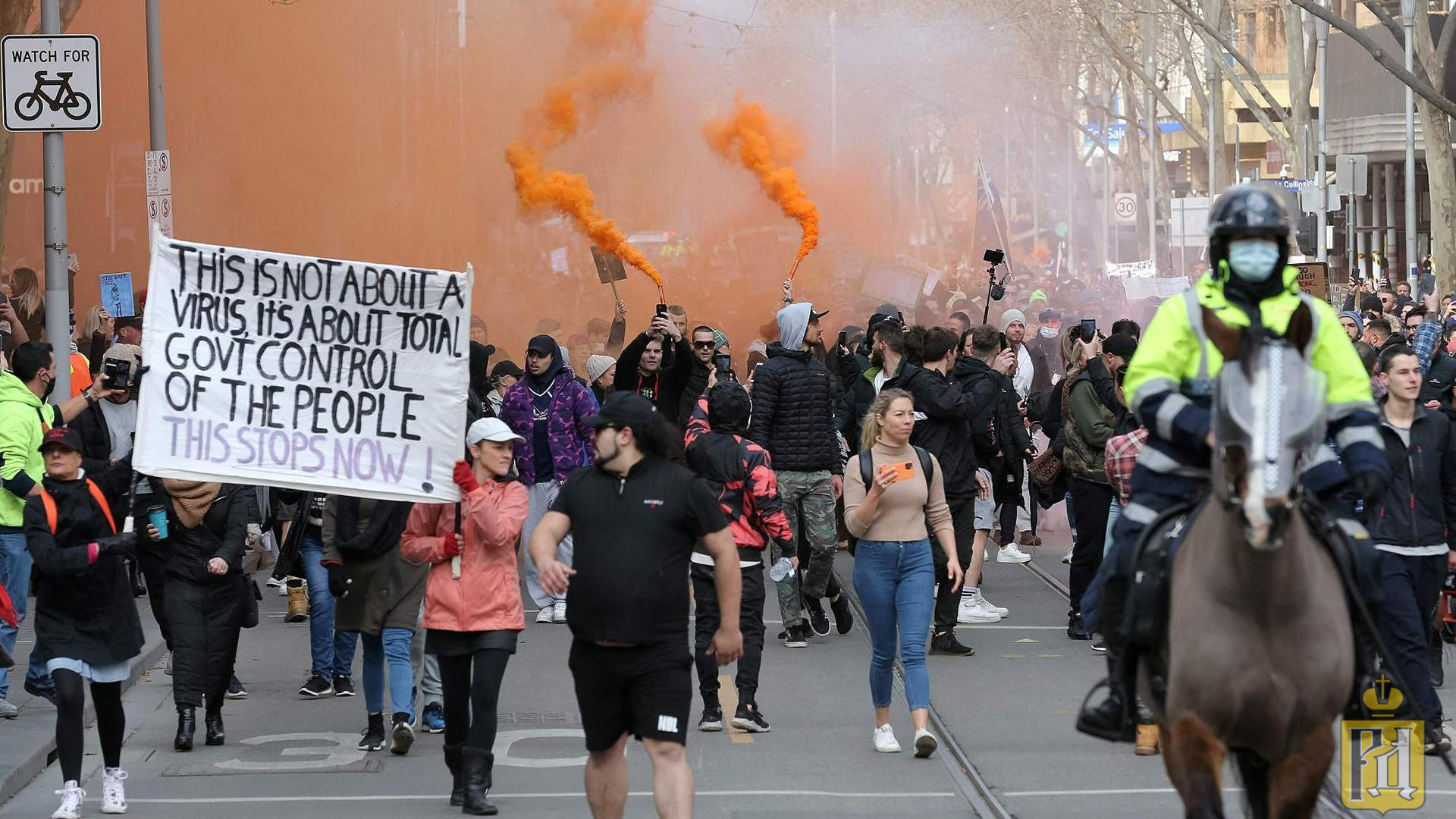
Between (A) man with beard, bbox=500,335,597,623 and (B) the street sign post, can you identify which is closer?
(A) man with beard, bbox=500,335,597,623

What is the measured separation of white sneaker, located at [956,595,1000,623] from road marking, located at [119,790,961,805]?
499cm

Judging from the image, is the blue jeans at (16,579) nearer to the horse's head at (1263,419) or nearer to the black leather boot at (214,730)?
the black leather boot at (214,730)

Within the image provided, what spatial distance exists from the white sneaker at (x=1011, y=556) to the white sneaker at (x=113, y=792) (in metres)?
9.72

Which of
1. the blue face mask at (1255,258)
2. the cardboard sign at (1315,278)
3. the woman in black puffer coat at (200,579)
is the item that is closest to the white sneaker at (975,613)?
the woman in black puffer coat at (200,579)

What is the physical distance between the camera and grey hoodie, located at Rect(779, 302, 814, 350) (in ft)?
41.1

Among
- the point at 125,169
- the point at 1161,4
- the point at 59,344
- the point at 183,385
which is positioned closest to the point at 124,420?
the point at 59,344

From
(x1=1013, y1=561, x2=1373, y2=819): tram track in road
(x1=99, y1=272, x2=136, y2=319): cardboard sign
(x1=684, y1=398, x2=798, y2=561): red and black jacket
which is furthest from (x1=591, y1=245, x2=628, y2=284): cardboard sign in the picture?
(x1=1013, y1=561, x2=1373, y2=819): tram track in road

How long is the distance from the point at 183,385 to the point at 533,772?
243 cm

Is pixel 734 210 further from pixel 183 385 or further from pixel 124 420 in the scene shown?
pixel 183 385

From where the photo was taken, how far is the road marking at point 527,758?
375 inches

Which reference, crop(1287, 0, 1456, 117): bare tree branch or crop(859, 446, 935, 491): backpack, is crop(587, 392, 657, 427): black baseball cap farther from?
crop(1287, 0, 1456, 117): bare tree branch

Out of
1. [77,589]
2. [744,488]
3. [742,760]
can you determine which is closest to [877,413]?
[744,488]

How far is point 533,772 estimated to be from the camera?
30.7 feet

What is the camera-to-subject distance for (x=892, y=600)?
381 inches
